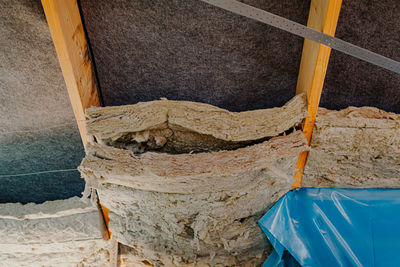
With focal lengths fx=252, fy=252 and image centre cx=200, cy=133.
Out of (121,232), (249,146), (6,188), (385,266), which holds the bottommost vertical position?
(385,266)

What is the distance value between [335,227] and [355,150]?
0.31 meters

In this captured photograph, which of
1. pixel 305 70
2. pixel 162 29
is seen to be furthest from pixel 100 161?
pixel 305 70

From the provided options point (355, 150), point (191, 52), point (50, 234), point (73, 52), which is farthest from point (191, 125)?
point (50, 234)

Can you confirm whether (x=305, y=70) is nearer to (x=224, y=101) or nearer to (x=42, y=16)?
(x=224, y=101)

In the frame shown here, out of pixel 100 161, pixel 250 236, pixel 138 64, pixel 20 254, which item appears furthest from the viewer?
pixel 20 254

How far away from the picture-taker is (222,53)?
36.1 inches

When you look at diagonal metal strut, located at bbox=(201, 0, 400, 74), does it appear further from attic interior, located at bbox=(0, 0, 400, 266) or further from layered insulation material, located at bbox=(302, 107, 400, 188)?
layered insulation material, located at bbox=(302, 107, 400, 188)

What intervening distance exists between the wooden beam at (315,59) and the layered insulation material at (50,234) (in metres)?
0.95

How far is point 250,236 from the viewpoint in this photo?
1.03m

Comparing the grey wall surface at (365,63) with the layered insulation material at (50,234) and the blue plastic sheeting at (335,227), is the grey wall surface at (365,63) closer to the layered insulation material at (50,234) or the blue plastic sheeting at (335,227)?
the blue plastic sheeting at (335,227)

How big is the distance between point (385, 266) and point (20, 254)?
1.47 meters

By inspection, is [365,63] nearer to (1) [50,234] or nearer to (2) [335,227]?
Answer: (2) [335,227]

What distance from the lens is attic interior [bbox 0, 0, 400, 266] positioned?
84cm

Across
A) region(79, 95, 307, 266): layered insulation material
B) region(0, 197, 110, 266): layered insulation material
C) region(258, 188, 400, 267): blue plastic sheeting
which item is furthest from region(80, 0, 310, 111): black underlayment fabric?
region(0, 197, 110, 266): layered insulation material
